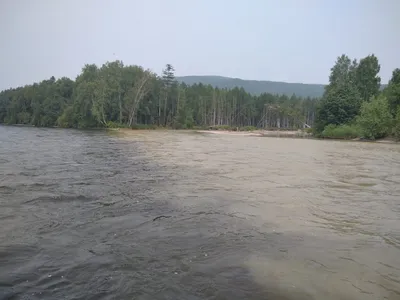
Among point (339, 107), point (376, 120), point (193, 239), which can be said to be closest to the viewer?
point (193, 239)

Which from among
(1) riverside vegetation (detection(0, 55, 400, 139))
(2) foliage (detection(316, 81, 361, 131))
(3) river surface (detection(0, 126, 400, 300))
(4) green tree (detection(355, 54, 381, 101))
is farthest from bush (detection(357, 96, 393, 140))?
(3) river surface (detection(0, 126, 400, 300))

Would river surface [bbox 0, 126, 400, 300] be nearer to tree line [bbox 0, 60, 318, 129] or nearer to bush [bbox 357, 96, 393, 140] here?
bush [bbox 357, 96, 393, 140]

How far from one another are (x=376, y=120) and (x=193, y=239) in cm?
6141

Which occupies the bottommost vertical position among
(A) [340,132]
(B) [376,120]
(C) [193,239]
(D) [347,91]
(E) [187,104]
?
(C) [193,239]

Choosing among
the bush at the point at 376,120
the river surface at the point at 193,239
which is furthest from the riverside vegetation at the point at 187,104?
the river surface at the point at 193,239

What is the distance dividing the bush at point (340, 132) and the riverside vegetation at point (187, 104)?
178mm

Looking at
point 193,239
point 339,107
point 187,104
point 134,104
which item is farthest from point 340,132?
point 193,239

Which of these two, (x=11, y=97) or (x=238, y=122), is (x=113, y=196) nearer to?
(x=238, y=122)

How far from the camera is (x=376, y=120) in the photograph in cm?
5884

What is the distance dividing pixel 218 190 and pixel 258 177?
12.4 feet

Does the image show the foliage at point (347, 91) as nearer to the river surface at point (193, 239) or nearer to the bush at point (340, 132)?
the bush at point (340, 132)

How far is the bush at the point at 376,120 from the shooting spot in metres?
58.6

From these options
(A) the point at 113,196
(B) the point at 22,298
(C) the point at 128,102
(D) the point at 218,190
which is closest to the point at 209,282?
(B) the point at 22,298

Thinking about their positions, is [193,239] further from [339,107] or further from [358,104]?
[358,104]
